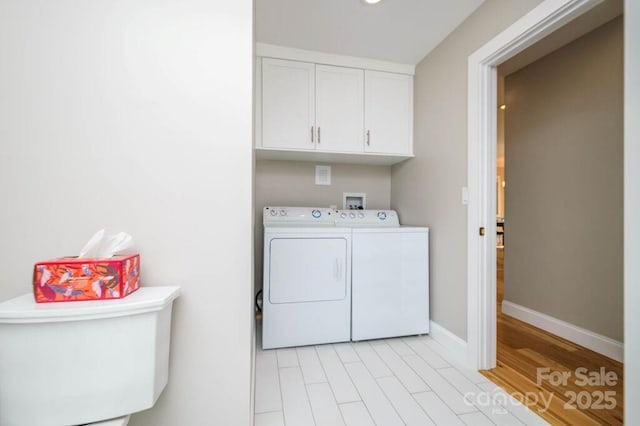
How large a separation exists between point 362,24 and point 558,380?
103 inches

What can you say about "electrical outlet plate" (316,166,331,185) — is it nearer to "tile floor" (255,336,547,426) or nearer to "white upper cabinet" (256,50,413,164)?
"white upper cabinet" (256,50,413,164)

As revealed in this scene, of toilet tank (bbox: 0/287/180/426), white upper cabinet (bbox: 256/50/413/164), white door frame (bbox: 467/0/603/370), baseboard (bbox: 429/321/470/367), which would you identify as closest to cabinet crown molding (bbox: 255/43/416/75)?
white upper cabinet (bbox: 256/50/413/164)

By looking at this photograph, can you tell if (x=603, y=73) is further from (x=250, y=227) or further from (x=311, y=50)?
(x=250, y=227)

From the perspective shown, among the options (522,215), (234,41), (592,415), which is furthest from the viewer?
(522,215)

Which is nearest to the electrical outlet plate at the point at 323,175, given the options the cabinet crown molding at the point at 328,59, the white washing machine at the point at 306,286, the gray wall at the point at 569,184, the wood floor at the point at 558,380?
the white washing machine at the point at 306,286

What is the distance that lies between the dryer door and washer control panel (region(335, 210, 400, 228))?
15.2 inches

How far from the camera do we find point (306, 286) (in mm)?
2029

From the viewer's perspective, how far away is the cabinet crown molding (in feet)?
7.22

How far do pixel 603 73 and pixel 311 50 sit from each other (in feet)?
7.16

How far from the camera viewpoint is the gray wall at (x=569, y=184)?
1916 mm

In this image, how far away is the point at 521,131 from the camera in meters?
2.67

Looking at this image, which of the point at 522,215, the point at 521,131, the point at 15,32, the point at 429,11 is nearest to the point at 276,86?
the point at 429,11

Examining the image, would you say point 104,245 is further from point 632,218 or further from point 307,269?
point 632,218

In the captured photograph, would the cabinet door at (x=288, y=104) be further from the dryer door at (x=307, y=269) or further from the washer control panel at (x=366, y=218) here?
the dryer door at (x=307, y=269)
